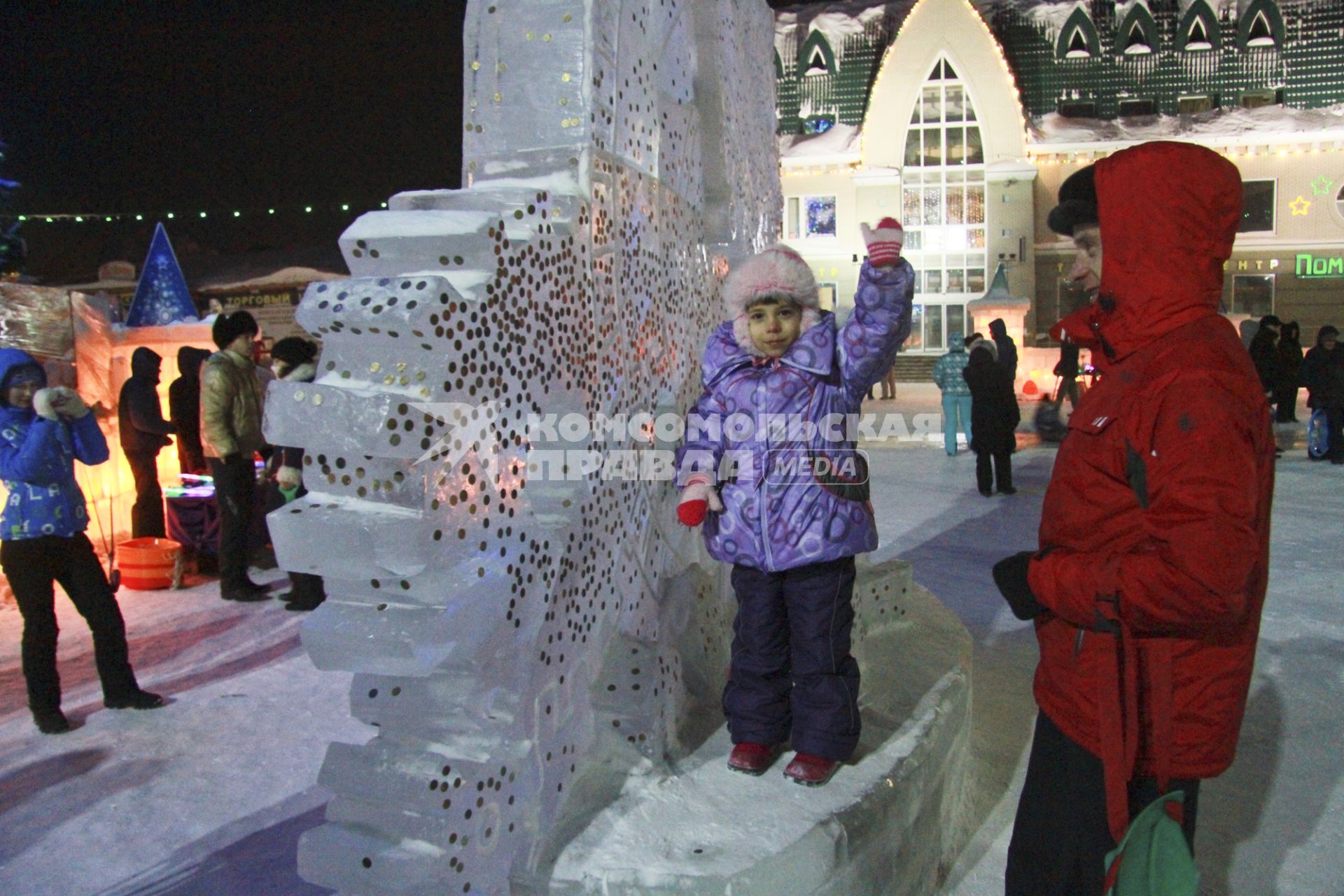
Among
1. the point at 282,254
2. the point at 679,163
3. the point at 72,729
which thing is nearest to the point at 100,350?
the point at 72,729

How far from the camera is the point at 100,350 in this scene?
7.20 meters

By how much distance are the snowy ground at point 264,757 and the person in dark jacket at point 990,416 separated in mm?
2921

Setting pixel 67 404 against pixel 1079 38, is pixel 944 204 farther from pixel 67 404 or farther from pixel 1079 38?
pixel 67 404

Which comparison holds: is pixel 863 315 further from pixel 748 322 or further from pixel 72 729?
pixel 72 729

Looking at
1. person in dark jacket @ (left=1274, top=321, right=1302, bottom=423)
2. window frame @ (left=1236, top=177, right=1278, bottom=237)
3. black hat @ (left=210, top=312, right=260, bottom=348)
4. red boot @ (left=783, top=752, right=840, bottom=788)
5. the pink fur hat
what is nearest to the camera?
red boot @ (left=783, top=752, right=840, bottom=788)

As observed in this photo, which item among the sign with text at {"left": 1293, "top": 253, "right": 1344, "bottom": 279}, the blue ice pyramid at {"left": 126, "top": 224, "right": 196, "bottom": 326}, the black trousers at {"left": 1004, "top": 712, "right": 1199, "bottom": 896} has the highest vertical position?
the sign with text at {"left": 1293, "top": 253, "right": 1344, "bottom": 279}

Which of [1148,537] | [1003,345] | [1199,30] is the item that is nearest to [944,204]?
[1199,30]

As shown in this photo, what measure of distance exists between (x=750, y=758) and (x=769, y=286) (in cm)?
132

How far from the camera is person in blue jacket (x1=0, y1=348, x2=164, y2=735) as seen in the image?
3.91 meters

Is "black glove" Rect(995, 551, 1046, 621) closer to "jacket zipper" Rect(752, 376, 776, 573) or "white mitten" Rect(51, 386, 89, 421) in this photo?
"jacket zipper" Rect(752, 376, 776, 573)

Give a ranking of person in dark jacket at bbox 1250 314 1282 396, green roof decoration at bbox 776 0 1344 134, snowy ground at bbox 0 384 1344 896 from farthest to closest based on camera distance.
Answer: green roof decoration at bbox 776 0 1344 134 → person in dark jacket at bbox 1250 314 1282 396 → snowy ground at bbox 0 384 1344 896

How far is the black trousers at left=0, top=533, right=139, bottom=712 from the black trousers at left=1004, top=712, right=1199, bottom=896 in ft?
12.6

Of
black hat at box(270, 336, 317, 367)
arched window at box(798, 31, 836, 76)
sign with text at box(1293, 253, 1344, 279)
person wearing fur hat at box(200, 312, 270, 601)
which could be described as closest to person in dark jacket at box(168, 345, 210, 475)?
person wearing fur hat at box(200, 312, 270, 601)

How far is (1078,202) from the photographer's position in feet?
6.52
